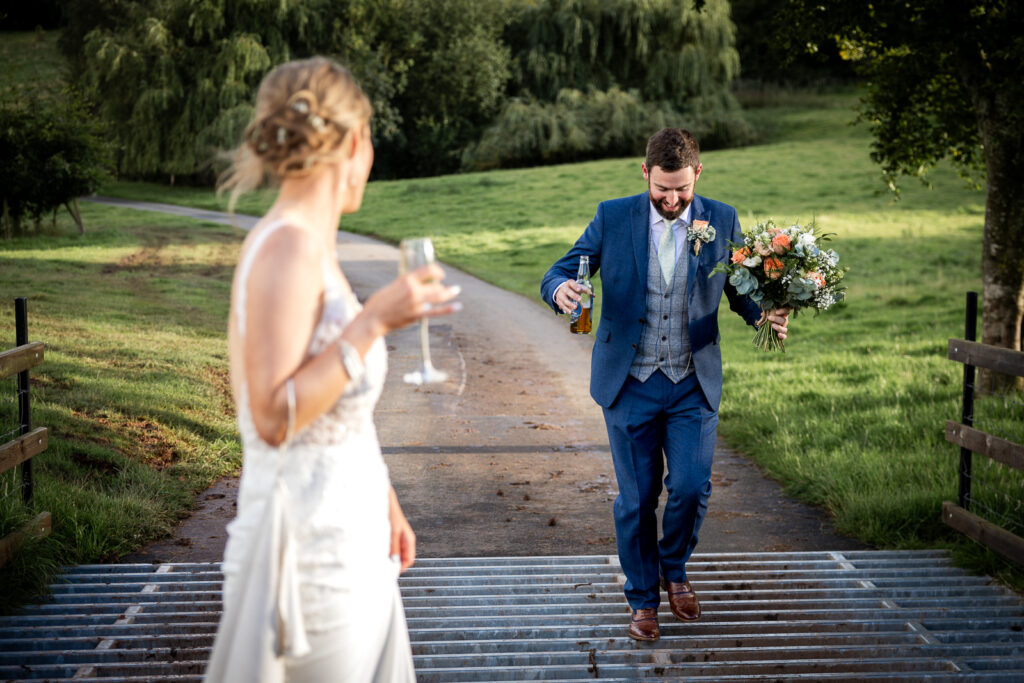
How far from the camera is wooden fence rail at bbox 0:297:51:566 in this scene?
5.20 metres

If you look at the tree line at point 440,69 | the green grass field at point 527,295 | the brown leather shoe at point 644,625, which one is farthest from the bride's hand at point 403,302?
the tree line at point 440,69

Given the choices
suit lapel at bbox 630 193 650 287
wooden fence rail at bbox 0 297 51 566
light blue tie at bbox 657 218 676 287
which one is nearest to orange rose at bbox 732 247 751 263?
light blue tie at bbox 657 218 676 287

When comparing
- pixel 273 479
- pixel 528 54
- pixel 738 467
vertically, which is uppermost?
pixel 528 54

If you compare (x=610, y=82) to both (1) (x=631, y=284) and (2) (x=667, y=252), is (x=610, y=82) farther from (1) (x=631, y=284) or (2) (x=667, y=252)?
(1) (x=631, y=284)

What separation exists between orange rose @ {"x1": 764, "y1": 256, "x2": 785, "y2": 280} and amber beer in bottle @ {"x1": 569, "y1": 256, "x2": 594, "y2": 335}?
0.84 meters

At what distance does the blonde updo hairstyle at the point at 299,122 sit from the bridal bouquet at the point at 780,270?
8.90ft

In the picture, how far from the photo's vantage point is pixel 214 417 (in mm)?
9094

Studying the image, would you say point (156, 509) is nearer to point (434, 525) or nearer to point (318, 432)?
point (434, 525)

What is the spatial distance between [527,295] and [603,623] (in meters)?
13.0

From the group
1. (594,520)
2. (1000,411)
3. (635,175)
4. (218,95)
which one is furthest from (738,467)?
(218,95)

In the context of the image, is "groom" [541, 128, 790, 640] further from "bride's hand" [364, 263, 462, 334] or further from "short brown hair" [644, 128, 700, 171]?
"bride's hand" [364, 263, 462, 334]

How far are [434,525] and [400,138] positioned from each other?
3977cm

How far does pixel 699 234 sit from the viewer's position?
4766 millimetres

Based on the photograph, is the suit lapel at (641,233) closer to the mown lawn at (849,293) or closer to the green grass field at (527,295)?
the green grass field at (527,295)
